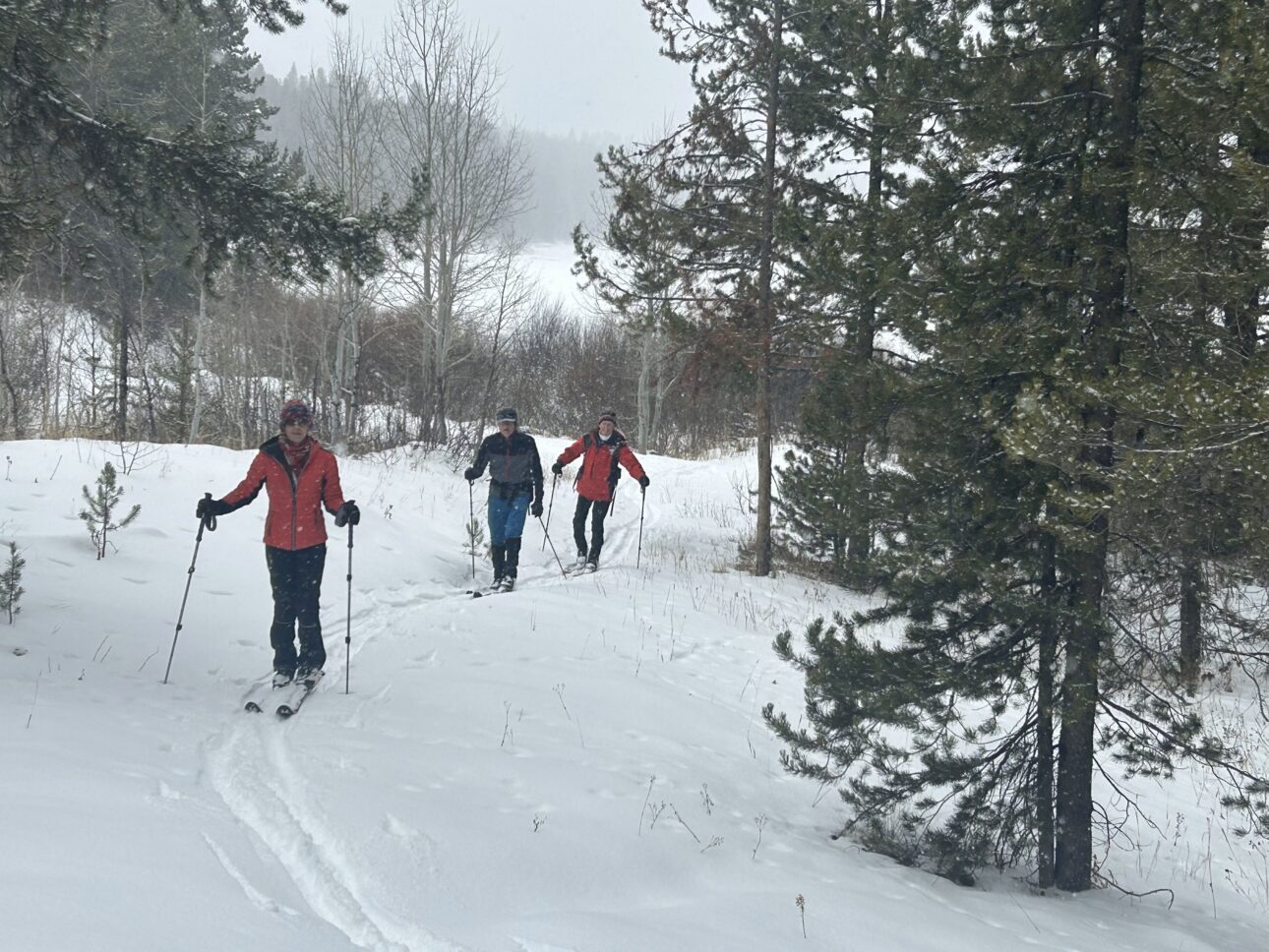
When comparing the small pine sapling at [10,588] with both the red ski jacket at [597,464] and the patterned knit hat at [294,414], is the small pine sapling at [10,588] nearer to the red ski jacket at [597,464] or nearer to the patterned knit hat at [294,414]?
the patterned knit hat at [294,414]

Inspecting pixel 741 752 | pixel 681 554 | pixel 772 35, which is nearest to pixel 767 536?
pixel 681 554

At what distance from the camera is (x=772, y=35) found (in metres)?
11.8

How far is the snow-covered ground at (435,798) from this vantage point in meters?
3.29

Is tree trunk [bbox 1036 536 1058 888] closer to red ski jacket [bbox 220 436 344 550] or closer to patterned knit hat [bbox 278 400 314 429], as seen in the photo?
red ski jacket [bbox 220 436 344 550]

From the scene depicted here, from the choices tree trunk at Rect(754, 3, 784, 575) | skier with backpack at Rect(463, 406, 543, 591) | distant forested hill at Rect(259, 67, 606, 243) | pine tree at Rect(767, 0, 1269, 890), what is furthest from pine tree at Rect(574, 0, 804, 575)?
distant forested hill at Rect(259, 67, 606, 243)

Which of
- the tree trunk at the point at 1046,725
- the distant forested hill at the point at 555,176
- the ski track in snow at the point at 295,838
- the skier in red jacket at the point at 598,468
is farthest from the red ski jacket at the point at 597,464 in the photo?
the distant forested hill at the point at 555,176

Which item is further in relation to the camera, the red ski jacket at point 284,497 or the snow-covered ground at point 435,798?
the red ski jacket at point 284,497

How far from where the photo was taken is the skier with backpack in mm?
9859

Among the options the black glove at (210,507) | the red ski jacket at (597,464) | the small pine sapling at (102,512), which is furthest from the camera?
the red ski jacket at (597,464)

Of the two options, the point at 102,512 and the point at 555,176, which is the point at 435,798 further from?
the point at 555,176

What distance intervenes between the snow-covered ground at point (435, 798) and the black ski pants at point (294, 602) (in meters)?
0.37

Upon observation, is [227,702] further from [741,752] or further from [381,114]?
[381,114]

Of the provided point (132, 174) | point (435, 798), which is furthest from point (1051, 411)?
point (132, 174)

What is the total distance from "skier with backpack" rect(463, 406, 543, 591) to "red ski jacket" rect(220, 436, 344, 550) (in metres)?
3.48
